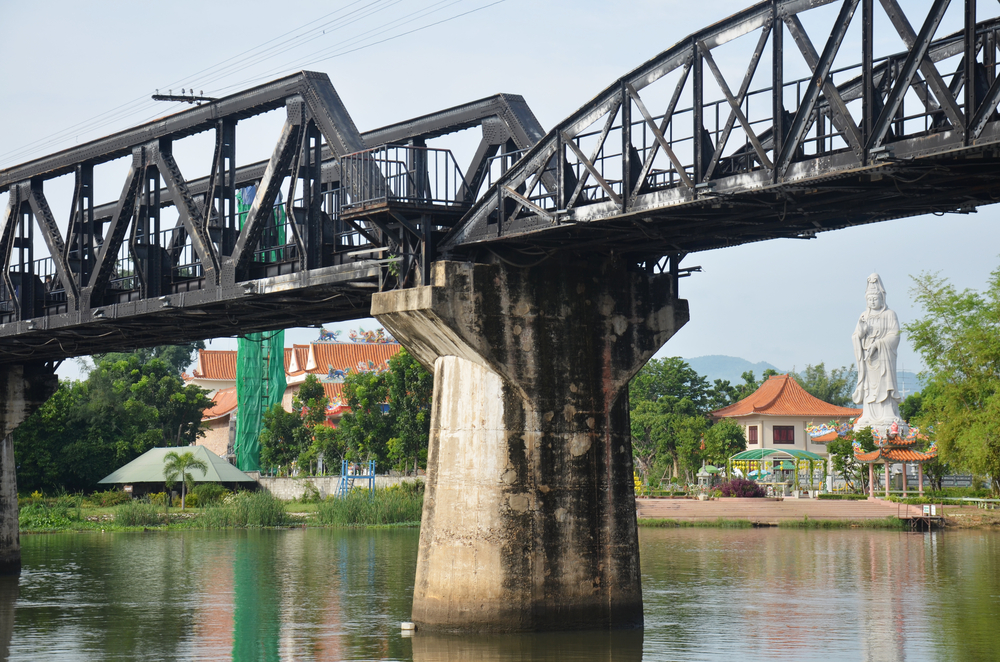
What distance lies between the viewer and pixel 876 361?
95625mm

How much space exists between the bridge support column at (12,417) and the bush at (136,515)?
1007 inches

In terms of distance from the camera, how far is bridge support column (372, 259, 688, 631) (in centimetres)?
2444

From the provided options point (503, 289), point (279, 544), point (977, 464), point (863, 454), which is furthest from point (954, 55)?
point (863, 454)

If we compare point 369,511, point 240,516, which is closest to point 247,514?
point 240,516

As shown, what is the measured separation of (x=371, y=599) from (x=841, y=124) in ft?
71.4

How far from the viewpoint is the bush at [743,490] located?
79688 millimetres

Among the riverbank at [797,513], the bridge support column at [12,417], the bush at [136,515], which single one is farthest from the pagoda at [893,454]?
the bridge support column at [12,417]

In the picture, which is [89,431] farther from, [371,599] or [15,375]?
[371,599]

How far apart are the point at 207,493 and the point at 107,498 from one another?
712cm

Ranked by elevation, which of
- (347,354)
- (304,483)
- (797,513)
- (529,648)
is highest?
(347,354)

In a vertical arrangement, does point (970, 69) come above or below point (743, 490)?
above

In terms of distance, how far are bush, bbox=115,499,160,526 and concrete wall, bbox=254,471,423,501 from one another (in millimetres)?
12338

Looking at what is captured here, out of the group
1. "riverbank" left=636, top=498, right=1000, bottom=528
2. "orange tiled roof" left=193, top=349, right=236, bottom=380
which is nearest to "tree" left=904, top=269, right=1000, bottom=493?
"riverbank" left=636, top=498, right=1000, bottom=528

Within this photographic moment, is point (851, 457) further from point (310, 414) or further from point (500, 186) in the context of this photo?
point (500, 186)
